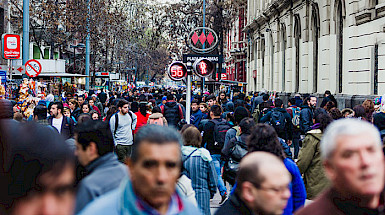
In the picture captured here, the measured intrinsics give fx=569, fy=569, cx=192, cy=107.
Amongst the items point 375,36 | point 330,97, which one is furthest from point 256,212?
point 375,36

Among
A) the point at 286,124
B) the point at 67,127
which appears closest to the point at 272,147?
the point at 67,127

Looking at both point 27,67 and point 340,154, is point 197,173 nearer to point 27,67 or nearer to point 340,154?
point 340,154

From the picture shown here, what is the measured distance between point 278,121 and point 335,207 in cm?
1155

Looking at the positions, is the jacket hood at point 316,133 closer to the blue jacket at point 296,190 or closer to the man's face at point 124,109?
the blue jacket at point 296,190

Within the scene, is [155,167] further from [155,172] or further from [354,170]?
[354,170]

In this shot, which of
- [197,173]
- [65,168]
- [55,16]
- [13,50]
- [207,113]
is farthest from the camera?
[55,16]

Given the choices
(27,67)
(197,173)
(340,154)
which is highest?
(27,67)

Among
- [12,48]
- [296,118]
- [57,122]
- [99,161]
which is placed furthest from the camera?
[12,48]

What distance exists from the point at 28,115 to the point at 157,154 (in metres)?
13.5

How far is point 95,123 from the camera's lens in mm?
4203

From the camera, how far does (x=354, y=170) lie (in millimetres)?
2475

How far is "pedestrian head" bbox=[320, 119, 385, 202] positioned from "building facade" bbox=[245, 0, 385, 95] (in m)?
16.8

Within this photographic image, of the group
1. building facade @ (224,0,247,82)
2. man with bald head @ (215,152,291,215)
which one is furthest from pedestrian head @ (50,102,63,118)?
building facade @ (224,0,247,82)

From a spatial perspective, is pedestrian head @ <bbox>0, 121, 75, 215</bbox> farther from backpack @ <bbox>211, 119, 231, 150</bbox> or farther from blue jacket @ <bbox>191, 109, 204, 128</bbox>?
blue jacket @ <bbox>191, 109, 204, 128</bbox>
